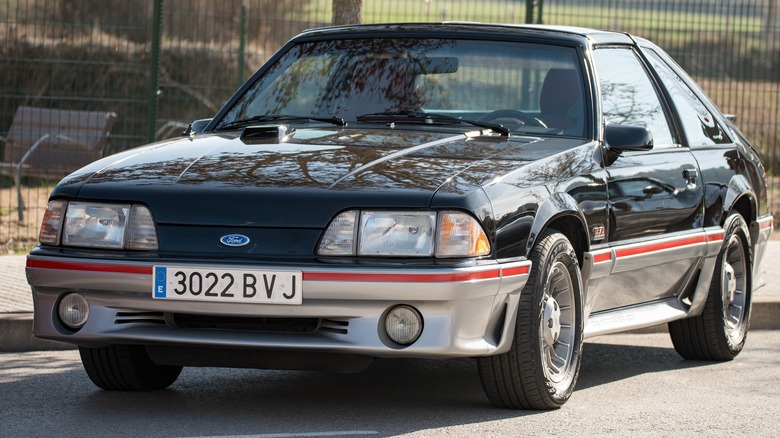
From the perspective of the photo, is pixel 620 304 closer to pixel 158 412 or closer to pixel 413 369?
pixel 413 369

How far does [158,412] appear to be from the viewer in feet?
18.7

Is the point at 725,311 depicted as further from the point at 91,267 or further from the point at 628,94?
the point at 91,267

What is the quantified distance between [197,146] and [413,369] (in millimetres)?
1714

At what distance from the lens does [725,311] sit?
7.46 metres

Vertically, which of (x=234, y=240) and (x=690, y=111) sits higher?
(x=690, y=111)

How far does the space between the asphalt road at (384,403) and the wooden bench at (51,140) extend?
524 centimetres

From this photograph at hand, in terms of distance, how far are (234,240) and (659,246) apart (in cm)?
235

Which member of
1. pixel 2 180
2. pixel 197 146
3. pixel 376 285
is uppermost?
pixel 197 146

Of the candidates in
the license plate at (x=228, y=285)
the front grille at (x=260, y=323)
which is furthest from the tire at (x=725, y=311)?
the license plate at (x=228, y=285)

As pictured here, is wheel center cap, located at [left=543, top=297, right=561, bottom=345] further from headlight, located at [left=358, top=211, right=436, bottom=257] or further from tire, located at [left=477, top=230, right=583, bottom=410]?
headlight, located at [left=358, top=211, right=436, bottom=257]

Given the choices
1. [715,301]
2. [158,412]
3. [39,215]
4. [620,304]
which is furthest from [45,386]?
[39,215]

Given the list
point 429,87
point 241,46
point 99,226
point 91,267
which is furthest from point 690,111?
point 241,46

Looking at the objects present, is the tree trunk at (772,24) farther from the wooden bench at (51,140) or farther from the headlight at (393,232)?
the headlight at (393,232)

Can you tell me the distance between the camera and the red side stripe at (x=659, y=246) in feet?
20.9
